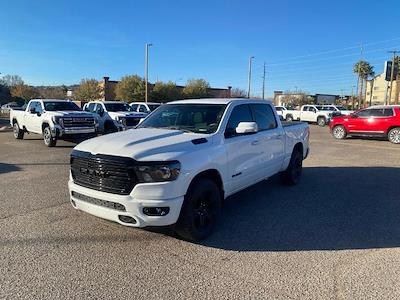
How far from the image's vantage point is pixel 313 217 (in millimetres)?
5652

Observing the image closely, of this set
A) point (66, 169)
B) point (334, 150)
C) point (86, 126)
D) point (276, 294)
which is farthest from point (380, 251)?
point (86, 126)

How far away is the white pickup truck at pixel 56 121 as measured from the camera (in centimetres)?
1381

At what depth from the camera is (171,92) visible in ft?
191

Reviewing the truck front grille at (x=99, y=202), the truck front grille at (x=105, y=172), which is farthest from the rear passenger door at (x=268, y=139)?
the truck front grille at (x=99, y=202)

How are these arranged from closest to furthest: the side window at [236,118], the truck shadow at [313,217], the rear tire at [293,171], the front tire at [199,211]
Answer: the front tire at [199,211] < the truck shadow at [313,217] < the side window at [236,118] < the rear tire at [293,171]

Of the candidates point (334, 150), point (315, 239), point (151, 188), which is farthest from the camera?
point (334, 150)

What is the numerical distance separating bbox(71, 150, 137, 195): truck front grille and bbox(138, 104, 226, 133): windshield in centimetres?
144

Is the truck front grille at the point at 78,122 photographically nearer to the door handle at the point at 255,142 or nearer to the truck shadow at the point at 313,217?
the truck shadow at the point at 313,217

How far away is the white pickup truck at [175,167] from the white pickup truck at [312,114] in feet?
92.8

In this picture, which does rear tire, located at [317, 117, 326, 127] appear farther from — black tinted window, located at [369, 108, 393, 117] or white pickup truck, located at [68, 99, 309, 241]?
white pickup truck, located at [68, 99, 309, 241]

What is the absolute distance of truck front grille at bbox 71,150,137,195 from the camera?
4188 mm

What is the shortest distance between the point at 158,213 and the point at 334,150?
11722 millimetres

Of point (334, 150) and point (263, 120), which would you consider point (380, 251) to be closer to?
point (263, 120)

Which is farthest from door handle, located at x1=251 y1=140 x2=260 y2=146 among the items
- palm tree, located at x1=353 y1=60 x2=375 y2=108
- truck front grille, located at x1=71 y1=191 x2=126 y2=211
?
palm tree, located at x1=353 y1=60 x2=375 y2=108
